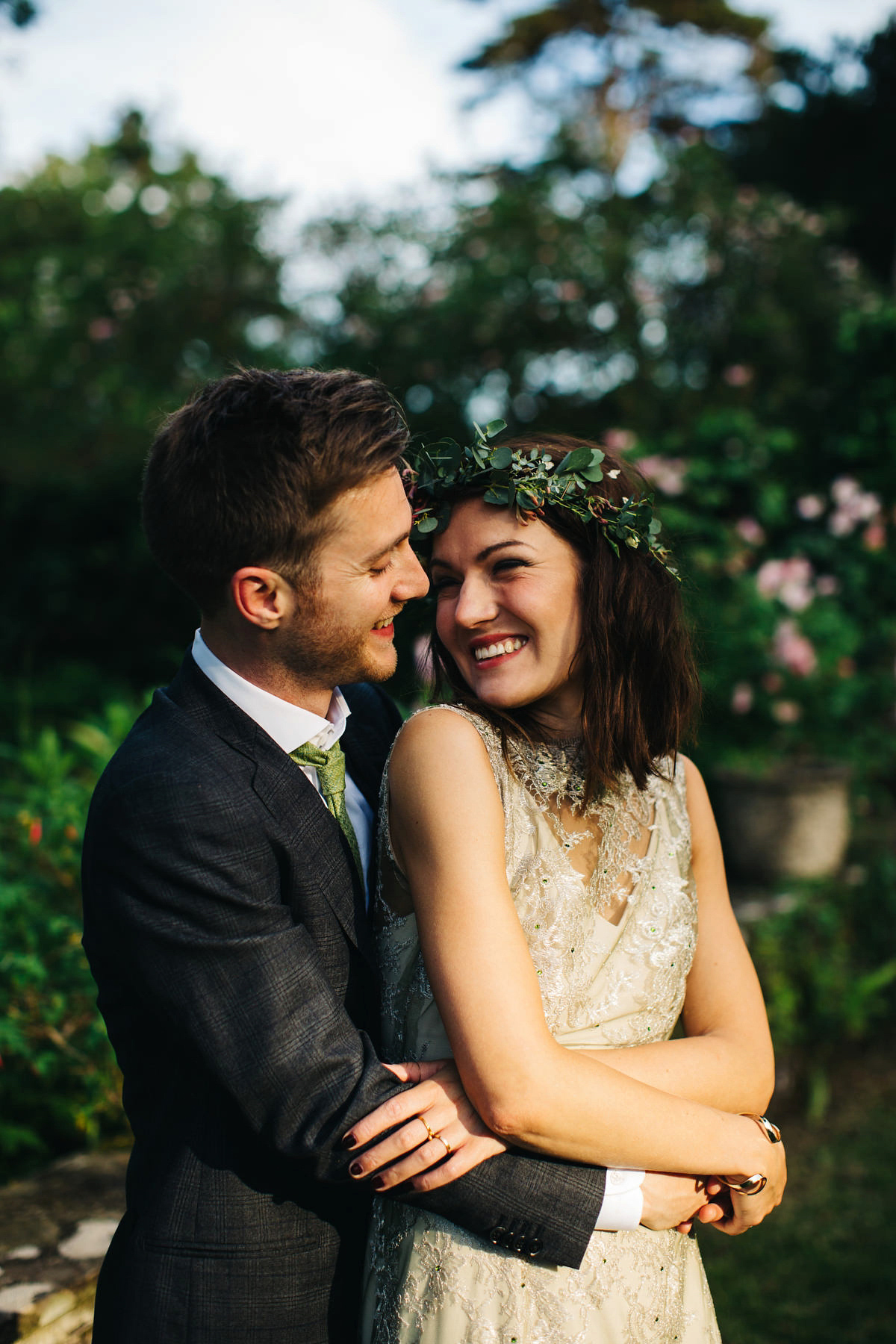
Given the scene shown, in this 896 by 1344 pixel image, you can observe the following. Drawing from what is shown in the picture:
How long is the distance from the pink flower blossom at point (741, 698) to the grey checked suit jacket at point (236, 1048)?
415 cm

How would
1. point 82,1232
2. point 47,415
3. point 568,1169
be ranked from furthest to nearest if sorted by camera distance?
1. point 47,415
2. point 82,1232
3. point 568,1169

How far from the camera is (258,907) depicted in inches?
60.9

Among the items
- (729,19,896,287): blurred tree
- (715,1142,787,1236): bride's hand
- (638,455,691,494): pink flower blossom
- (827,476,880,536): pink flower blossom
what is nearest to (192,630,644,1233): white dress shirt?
(715,1142,787,1236): bride's hand

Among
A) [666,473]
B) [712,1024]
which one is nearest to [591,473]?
[712,1024]

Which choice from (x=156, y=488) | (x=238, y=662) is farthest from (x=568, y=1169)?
(x=156, y=488)

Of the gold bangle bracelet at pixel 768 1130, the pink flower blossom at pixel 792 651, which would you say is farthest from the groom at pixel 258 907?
the pink flower blossom at pixel 792 651

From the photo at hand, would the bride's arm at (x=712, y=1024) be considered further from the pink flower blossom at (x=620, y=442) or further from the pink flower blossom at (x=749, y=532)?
the pink flower blossom at (x=620, y=442)

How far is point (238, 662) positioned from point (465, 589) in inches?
17.9

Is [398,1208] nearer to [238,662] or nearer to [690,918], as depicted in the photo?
[690,918]

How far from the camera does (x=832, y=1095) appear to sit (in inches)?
184

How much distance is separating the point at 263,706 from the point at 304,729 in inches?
3.3

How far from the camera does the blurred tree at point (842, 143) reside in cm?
1212

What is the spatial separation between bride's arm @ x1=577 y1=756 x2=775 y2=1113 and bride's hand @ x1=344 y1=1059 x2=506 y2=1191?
0.27 m

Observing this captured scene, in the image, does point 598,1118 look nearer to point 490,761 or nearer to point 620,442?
point 490,761
